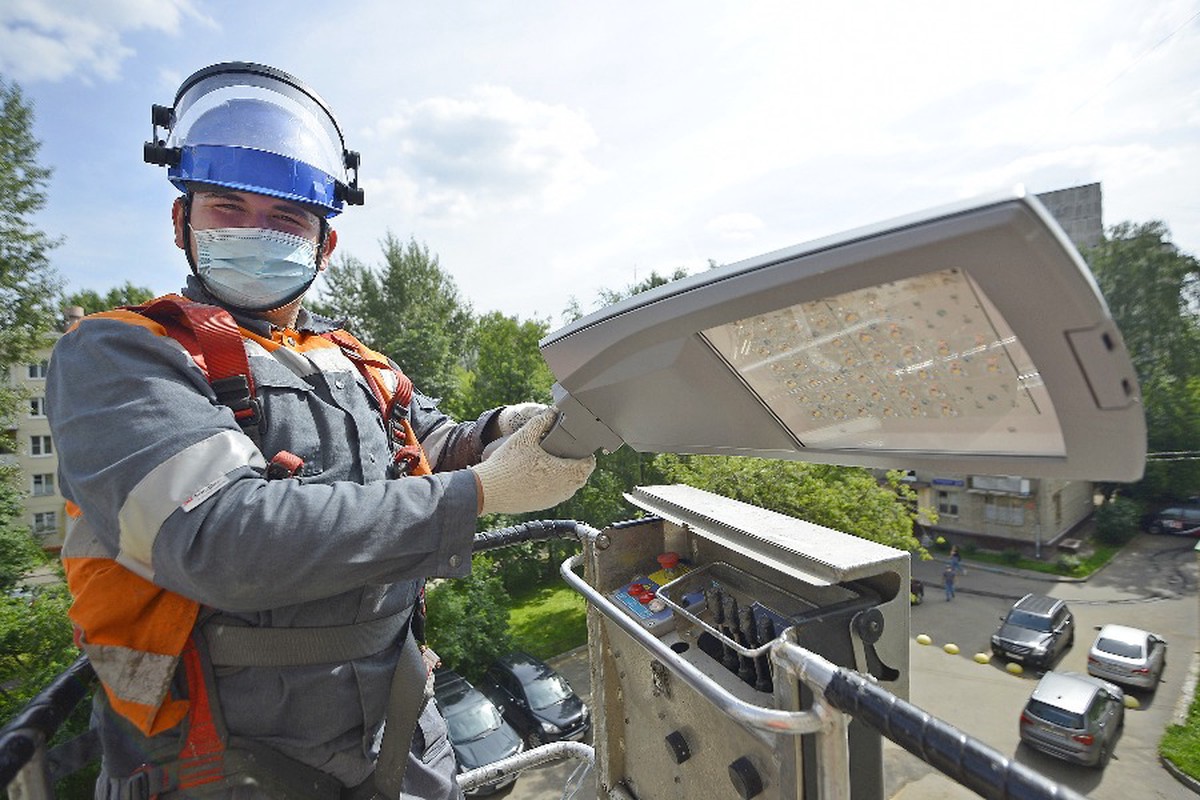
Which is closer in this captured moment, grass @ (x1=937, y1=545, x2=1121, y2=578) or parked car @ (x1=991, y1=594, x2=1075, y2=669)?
parked car @ (x1=991, y1=594, x2=1075, y2=669)

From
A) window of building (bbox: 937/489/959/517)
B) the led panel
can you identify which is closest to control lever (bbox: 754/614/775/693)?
the led panel

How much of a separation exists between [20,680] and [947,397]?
1378cm

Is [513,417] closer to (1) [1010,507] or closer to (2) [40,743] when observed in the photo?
(2) [40,743]

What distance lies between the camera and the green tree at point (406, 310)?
20016 millimetres

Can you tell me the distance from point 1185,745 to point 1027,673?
3083 millimetres

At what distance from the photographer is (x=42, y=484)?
24.4 metres

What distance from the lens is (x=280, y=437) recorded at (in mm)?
1444

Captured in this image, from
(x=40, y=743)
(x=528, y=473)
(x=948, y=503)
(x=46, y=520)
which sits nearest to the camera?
(x=40, y=743)

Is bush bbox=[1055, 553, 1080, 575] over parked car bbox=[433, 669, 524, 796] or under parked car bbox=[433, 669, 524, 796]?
under

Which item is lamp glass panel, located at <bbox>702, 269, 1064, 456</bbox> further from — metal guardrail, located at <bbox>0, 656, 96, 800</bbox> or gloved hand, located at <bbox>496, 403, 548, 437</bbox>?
metal guardrail, located at <bbox>0, 656, 96, 800</bbox>

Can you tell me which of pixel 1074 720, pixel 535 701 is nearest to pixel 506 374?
pixel 535 701

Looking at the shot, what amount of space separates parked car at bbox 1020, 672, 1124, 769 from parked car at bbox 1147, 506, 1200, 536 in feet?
58.2

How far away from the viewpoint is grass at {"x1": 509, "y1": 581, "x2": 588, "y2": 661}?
13781 millimetres

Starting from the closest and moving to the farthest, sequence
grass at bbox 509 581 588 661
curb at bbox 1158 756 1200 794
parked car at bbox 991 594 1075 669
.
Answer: curb at bbox 1158 756 1200 794, parked car at bbox 991 594 1075 669, grass at bbox 509 581 588 661
